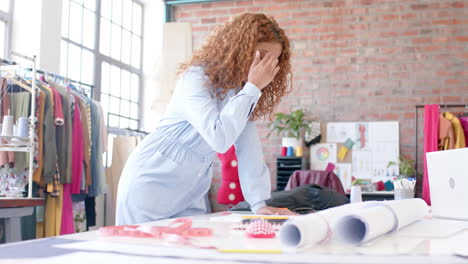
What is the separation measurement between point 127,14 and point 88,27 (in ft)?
2.91

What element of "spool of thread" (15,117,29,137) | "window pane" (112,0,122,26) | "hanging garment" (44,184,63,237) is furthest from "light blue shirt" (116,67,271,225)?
"window pane" (112,0,122,26)

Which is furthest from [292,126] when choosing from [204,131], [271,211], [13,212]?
[204,131]

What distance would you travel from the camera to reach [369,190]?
18.5 ft

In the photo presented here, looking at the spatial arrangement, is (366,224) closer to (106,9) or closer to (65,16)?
(65,16)

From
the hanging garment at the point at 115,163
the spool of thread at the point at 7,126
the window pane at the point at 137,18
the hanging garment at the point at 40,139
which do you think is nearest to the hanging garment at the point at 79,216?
the hanging garment at the point at 40,139

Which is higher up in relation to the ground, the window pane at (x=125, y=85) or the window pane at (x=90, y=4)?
the window pane at (x=90, y=4)

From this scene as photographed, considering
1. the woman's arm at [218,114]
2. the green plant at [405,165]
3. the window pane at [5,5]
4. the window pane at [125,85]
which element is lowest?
the green plant at [405,165]

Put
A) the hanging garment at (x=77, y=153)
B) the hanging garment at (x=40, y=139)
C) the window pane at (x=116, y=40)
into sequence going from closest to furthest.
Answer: the hanging garment at (x=40, y=139), the hanging garment at (x=77, y=153), the window pane at (x=116, y=40)

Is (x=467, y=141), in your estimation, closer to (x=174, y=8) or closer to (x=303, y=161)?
(x=303, y=161)

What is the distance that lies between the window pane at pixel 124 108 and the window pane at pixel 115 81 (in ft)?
0.48

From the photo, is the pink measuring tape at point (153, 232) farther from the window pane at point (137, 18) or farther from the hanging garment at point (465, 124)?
the window pane at point (137, 18)

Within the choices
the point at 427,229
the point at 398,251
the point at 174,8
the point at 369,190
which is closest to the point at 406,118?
the point at 369,190

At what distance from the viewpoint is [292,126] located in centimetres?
616

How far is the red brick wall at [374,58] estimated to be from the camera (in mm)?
6172
